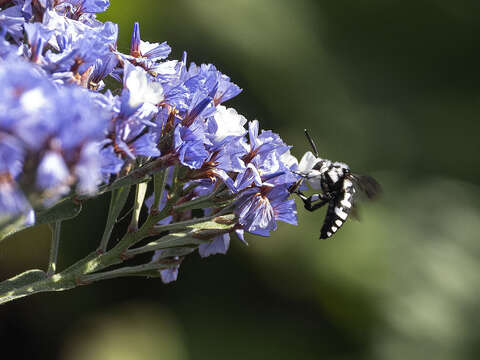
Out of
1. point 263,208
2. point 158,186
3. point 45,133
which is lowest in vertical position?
point 158,186

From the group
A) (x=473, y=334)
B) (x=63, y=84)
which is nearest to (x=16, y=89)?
(x=63, y=84)

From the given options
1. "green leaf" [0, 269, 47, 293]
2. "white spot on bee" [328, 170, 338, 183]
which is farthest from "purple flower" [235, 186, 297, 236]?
"green leaf" [0, 269, 47, 293]

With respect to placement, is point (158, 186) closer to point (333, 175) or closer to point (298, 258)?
point (333, 175)

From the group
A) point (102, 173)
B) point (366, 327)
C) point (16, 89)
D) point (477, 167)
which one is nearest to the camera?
point (16, 89)

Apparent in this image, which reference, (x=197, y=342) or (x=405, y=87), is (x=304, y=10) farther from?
(x=197, y=342)

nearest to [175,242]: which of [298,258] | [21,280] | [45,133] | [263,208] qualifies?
[263,208]

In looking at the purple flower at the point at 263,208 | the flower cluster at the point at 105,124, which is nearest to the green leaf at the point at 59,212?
the flower cluster at the point at 105,124

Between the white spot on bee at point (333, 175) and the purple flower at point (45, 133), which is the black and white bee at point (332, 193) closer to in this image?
the white spot on bee at point (333, 175)
